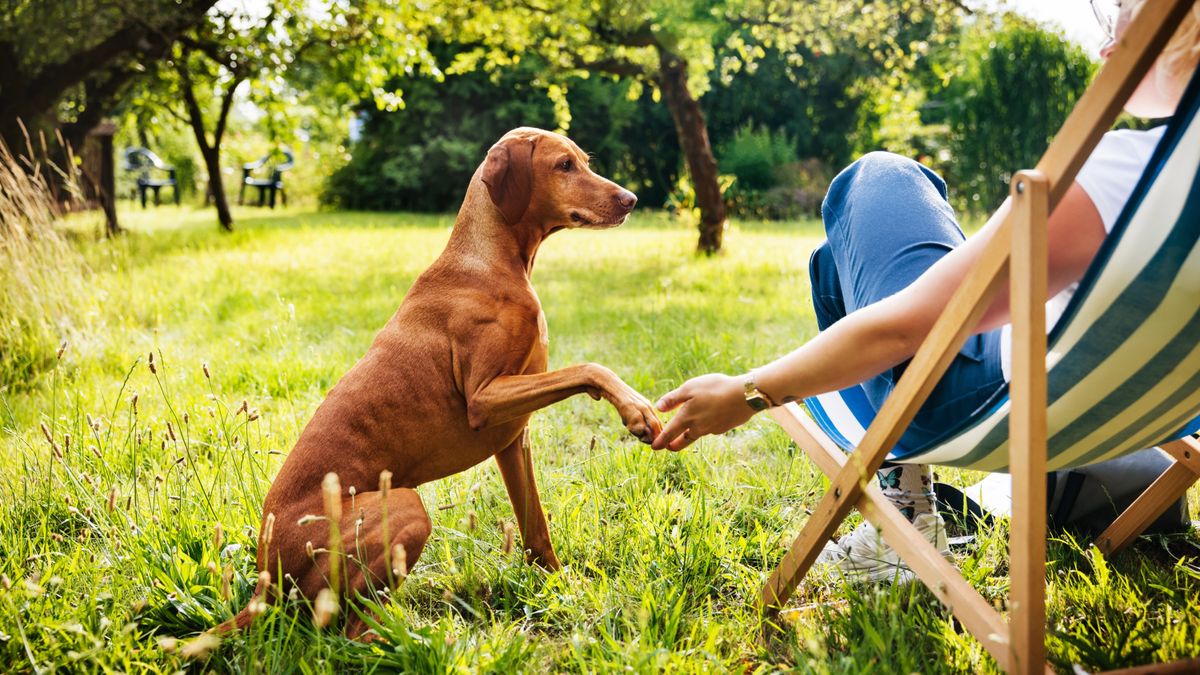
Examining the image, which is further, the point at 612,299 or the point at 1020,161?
the point at 1020,161

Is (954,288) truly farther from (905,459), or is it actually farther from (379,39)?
(379,39)

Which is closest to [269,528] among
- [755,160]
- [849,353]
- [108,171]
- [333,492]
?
[333,492]

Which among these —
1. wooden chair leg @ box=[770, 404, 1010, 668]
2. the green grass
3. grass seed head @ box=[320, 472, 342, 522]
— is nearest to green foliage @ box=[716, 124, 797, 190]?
the green grass

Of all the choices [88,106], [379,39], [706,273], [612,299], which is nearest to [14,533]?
[612,299]

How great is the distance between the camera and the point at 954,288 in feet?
5.74

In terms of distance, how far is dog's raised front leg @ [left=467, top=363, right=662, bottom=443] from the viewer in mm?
1984

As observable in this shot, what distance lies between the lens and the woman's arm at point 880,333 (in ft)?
5.54

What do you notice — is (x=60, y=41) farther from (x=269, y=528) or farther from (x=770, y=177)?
(x=770, y=177)

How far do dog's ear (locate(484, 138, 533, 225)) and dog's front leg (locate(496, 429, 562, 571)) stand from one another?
63 cm

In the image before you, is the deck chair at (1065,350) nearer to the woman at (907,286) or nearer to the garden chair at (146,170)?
the woman at (907,286)

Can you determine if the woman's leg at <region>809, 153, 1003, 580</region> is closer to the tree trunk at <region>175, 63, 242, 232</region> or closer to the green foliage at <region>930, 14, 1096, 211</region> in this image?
the tree trunk at <region>175, 63, 242, 232</region>

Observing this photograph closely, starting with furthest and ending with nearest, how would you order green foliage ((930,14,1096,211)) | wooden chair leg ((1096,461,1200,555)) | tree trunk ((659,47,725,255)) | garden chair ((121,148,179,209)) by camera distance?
garden chair ((121,148,179,209)), green foliage ((930,14,1096,211)), tree trunk ((659,47,725,255)), wooden chair leg ((1096,461,1200,555))

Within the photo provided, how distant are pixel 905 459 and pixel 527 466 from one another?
1051 mm

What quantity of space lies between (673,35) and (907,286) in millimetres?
6762
